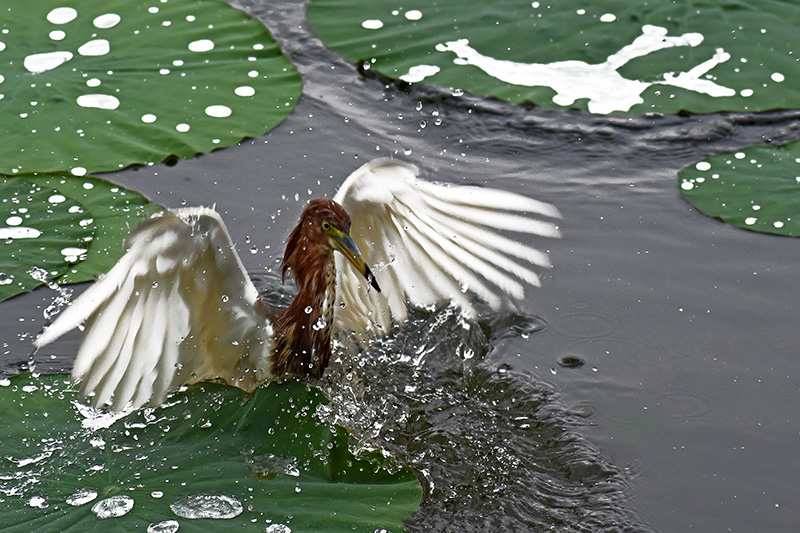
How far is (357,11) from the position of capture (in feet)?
14.8

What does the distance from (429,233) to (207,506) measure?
3.49 feet

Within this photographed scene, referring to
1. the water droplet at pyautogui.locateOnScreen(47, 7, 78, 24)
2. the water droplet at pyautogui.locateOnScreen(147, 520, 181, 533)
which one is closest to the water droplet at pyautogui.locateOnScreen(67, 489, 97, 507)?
the water droplet at pyautogui.locateOnScreen(147, 520, 181, 533)

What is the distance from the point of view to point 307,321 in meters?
2.93

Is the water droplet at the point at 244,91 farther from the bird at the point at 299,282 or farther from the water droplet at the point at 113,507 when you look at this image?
the water droplet at the point at 113,507

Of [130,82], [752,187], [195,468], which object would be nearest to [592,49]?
[752,187]

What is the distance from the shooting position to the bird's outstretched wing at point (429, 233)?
9.01 ft

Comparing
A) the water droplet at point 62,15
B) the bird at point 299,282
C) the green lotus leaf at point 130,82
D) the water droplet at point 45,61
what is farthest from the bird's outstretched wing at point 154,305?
the water droplet at point 62,15

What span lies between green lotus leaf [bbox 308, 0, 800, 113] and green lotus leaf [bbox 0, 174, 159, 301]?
54.4 inches

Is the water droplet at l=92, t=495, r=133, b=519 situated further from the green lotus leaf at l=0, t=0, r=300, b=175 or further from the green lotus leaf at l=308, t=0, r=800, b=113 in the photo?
the green lotus leaf at l=308, t=0, r=800, b=113

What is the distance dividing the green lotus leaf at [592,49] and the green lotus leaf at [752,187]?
317 millimetres

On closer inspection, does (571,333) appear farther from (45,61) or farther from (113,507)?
(45,61)

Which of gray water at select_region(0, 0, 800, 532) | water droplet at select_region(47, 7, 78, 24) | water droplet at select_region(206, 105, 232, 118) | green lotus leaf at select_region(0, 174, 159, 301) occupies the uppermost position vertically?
water droplet at select_region(47, 7, 78, 24)

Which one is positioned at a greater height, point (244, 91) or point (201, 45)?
point (201, 45)

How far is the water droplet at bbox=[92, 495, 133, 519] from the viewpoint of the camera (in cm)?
207
